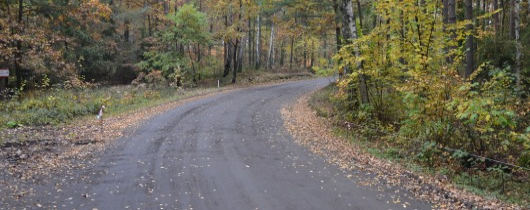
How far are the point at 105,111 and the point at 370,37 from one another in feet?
42.7

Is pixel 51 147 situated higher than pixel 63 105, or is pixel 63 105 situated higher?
pixel 63 105

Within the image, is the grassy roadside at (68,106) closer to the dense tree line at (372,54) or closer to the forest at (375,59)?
the forest at (375,59)

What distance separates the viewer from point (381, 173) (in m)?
9.29

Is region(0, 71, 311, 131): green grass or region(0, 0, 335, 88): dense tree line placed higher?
region(0, 0, 335, 88): dense tree line

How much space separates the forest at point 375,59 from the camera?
10.2 m

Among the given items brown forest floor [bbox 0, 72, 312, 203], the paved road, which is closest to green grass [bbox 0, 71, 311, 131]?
brown forest floor [bbox 0, 72, 312, 203]

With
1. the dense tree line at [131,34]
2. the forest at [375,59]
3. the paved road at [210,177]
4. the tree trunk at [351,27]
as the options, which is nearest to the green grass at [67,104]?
the forest at [375,59]

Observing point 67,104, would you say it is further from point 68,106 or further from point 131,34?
point 131,34

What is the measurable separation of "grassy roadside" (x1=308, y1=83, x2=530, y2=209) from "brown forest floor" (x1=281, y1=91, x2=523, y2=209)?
0.34m

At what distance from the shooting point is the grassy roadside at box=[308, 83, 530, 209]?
841 cm

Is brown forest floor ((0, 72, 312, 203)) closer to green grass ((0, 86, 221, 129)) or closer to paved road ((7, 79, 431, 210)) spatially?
paved road ((7, 79, 431, 210))

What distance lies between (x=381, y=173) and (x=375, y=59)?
537 cm

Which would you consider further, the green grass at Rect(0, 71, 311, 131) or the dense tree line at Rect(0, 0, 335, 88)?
the dense tree line at Rect(0, 0, 335, 88)

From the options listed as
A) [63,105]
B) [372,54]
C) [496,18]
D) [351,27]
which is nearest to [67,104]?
[63,105]
